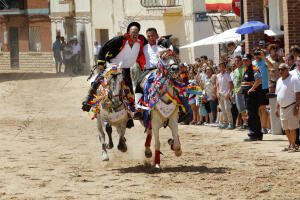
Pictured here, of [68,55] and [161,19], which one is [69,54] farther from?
[161,19]

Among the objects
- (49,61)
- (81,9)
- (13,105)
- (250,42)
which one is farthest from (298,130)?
(49,61)

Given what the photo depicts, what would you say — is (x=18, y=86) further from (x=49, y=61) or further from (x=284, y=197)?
(x=284, y=197)

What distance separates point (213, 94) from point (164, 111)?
24.0ft

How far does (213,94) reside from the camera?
755 inches

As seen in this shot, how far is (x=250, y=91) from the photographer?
15883mm

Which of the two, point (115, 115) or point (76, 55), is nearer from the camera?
point (115, 115)

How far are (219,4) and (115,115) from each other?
636 inches

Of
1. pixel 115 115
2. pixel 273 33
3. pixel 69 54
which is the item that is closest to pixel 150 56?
pixel 115 115

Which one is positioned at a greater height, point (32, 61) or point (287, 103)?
point (32, 61)

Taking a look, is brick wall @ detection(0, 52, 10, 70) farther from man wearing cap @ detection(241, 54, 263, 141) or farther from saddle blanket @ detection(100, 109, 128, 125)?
saddle blanket @ detection(100, 109, 128, 125)

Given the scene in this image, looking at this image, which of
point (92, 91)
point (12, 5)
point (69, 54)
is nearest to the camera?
point (92, 91)

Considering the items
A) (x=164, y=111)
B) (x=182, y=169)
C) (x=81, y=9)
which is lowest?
(x=182, y=169)

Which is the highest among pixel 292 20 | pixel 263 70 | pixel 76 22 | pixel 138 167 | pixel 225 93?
pixel 76 22

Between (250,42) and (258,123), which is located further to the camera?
(250,42)
